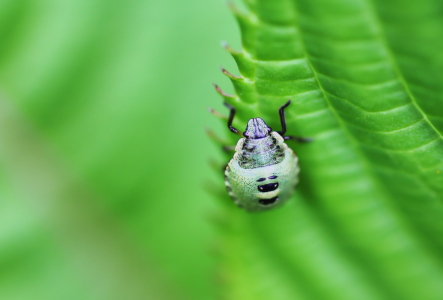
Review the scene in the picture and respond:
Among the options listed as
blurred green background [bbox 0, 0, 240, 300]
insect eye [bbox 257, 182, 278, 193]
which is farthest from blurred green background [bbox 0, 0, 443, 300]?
insect eye [bbox 257, 182, 278, 193]

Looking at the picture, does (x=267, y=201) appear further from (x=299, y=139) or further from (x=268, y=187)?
(x=299, y=139)

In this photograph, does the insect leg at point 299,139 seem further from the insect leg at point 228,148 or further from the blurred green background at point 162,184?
the insect leg at point 228,148

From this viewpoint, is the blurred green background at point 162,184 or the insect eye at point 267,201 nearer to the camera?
the blurred green background at point 162,184

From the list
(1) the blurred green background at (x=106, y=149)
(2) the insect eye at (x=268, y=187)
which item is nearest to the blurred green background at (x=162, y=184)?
(1) the blurred green background at (x=106, y=149)

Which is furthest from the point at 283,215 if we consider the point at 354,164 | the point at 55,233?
the point at 55,233

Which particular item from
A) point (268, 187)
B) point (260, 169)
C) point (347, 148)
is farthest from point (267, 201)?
point (347, 148)
